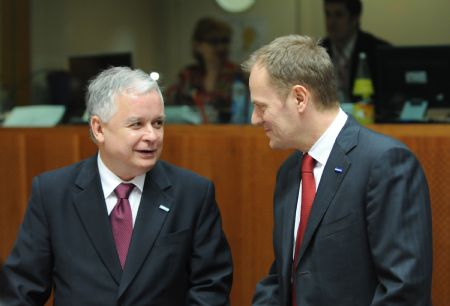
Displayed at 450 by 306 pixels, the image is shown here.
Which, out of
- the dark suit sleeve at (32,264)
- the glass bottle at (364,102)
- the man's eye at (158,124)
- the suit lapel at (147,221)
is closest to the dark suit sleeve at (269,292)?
the suit lapel at (147,221)

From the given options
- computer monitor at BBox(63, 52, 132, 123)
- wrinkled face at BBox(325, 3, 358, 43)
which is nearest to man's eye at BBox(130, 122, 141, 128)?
computer monitor at BBox(63, 52, 132, 123)

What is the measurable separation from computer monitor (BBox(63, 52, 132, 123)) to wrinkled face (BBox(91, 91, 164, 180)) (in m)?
1.95

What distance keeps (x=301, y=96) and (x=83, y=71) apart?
125 inches

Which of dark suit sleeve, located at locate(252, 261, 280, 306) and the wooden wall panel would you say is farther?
the wooden wall panel

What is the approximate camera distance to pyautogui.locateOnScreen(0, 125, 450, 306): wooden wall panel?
300cm

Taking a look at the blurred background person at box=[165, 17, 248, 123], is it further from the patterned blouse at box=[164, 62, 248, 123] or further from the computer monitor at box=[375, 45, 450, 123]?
the computer monitor at box=[375, 45, 450, 123]

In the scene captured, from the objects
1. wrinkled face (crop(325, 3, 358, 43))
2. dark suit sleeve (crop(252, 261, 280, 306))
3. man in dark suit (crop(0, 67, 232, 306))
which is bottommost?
dark suit sleeve (crop(252, 261, 280, 306))

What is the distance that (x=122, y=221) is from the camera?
2625mm

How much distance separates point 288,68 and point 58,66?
4339mm

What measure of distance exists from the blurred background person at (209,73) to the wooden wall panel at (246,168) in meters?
1.43

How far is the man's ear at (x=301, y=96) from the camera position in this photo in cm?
231

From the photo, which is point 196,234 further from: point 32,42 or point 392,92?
point 32,42

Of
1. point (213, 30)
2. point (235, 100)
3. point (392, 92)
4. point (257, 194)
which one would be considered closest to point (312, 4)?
point (213, 30)

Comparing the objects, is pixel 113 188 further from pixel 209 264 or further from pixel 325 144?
pixel 325 144
